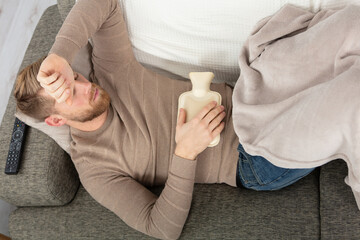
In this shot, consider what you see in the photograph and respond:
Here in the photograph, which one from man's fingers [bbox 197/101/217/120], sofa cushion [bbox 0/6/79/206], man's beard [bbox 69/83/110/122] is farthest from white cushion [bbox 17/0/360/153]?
man's fingers [bbox 197/101/217/120]

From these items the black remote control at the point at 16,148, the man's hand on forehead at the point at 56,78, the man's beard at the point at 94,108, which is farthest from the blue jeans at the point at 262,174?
the black remote control at the point at 16,148

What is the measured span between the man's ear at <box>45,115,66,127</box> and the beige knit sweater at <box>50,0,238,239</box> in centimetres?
10

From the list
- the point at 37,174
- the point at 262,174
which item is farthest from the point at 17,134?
the point at 262,174

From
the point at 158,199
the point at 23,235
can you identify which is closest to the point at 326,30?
the point at 158,199

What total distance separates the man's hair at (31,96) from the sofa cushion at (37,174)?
22cm

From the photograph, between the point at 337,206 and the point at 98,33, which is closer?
the point at 337,206

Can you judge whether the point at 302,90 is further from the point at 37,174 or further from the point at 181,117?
the point at 37,174

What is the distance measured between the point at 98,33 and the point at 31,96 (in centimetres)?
34

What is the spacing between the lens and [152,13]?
1.28 metres

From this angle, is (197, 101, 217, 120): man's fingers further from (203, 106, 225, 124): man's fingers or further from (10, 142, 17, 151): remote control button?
(10, 142, 17, 151): remote control button

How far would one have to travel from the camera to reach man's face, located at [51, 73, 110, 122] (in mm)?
1085

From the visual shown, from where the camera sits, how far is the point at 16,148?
128 cm

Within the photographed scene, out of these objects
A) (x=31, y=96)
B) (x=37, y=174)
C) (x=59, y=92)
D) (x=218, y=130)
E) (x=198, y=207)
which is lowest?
(x=198, y=207)

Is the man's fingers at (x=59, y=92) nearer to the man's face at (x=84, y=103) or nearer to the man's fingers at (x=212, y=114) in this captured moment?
the man's face at (x=84, y=103)
